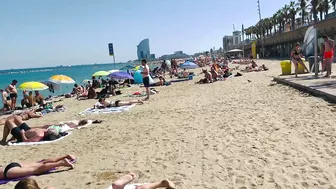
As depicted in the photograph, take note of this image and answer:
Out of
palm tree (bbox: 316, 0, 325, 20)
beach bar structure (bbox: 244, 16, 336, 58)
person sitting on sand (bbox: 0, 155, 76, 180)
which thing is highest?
palm tree (bbox: 316, 0, 325, 20)

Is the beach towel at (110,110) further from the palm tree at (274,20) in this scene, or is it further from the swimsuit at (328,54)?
the palm tree at (274,20)

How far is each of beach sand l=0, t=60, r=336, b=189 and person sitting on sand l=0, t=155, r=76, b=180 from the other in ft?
0.41

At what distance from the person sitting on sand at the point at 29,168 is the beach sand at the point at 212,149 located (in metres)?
0.13

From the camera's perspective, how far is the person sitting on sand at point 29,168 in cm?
422

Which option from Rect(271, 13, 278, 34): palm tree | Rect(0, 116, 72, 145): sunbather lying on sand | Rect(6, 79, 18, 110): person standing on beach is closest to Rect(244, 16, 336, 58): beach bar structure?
Rect(271, 13, 278, 34): palm tree

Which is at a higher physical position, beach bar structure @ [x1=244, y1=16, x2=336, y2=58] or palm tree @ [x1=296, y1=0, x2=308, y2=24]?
palm tree @ [x1=296, y1=0, x2=308, y2=24]

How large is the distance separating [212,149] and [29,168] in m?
2.70

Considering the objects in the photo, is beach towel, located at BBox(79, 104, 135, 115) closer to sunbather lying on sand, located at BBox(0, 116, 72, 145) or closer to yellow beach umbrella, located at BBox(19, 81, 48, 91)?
sunbather lying on sand, located at BBox(0, 116, 72, 145)

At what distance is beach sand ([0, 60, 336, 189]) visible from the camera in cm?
372

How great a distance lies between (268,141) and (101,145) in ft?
9.91

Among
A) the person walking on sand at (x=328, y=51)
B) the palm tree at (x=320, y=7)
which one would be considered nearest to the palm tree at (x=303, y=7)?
the palm tree at (x=320, y=7)

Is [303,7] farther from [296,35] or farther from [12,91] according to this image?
[12,91]

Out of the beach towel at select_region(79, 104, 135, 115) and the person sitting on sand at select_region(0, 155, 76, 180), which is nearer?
the person sitting on sand at select_region(0, 155, 76, 180)

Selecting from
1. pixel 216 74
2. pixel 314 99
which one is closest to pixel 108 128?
pixel 314 99
